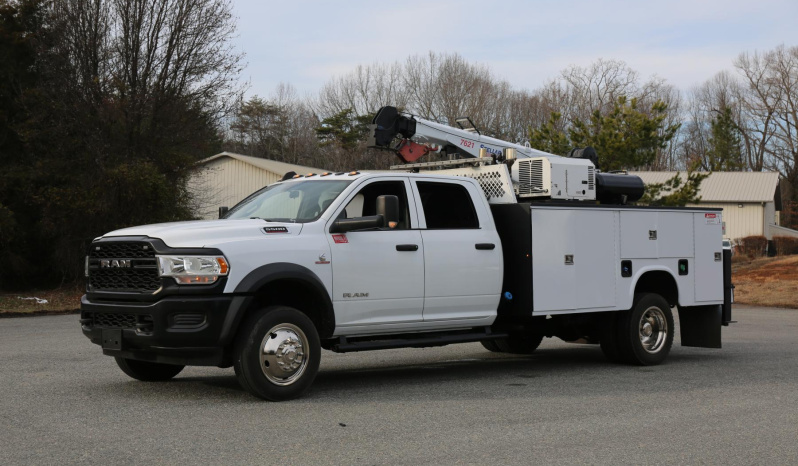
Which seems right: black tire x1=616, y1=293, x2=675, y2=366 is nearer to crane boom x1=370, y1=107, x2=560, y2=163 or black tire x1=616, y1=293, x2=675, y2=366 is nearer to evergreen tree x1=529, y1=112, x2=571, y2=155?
crane boom x1=370, y1=107, x2=560, y2=163

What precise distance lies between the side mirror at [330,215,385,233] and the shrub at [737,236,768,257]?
4658 cm

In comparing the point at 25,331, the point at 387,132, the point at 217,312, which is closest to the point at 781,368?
the point at 387,132

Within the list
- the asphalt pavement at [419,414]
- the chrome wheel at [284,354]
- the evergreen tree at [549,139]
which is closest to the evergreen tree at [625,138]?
the evergreen tree at [549,139]

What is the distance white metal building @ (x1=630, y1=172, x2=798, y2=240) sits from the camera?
180 feet

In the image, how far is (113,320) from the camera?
8398mm

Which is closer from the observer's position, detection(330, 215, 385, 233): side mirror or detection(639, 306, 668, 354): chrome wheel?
detection(330, 215, 385, 233): side mirror

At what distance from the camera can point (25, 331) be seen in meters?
16.3

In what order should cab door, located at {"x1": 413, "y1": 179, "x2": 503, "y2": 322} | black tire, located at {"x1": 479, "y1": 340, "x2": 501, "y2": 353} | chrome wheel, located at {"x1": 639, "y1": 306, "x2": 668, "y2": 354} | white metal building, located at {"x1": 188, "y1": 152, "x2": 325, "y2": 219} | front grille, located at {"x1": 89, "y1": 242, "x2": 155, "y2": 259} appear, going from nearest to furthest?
1. front grille, located at {"x1": 89, "y1": 242, "x2": 155, "y2": 259}
2. cab door, located at {"x1": 413, "y1": 179, "x2": 503, "y2": 322}
3. chrome wheel, located at {"x1": 639, "y1": 306, "x2": 668, "y2": 354}
4. black tire, located at {"x1": 479, "y1": 340, "x2": 501, "y2": 353}
5. white metal building, located at {"x1": 188, "y1": 152, "x2": 325, "y2": 219}

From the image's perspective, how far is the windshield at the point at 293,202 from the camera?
8.99 meters

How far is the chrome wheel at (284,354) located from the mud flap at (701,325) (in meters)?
6.18

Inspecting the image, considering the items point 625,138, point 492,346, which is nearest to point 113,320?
point 492,346

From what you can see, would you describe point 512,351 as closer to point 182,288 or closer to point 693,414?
point 693,414

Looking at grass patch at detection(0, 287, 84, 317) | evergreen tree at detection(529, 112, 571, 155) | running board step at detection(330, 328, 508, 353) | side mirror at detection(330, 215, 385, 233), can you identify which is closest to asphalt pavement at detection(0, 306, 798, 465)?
running board step at detection(330, 328, 508, 353)

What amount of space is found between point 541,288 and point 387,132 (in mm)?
3025
